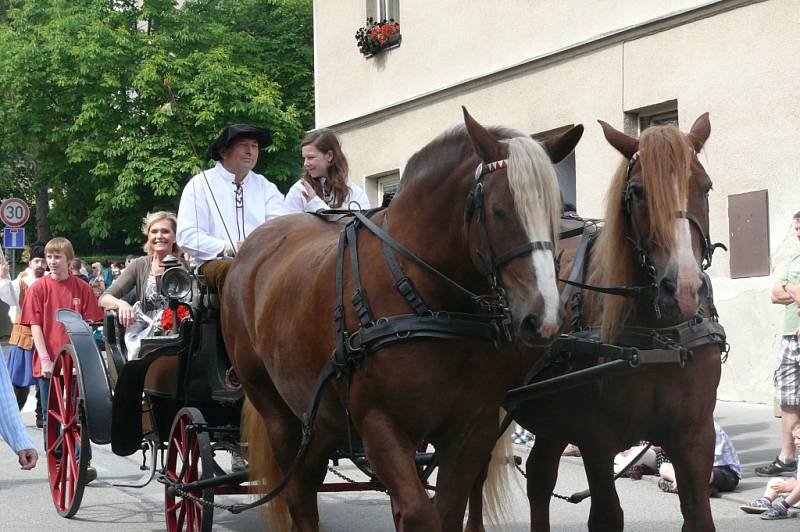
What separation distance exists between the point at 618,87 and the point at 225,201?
7.98m

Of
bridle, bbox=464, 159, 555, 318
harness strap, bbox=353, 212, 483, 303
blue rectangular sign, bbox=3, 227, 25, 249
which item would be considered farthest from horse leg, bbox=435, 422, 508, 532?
blue rectangular sign, bbox=3, 227, 25, 249

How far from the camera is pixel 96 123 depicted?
29.7 m

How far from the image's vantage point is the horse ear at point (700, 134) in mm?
4783

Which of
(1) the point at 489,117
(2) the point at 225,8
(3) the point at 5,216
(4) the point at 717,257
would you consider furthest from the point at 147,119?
(4) the point at 717,257

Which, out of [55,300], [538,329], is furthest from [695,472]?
[55,300]

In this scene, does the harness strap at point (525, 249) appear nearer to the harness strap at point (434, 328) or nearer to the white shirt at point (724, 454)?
the harness strap at point (434, 328)

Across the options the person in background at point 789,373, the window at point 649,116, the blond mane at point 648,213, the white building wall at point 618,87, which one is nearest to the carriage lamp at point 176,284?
the blond mane at point 648,213

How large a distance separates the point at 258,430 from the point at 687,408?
2334 mm

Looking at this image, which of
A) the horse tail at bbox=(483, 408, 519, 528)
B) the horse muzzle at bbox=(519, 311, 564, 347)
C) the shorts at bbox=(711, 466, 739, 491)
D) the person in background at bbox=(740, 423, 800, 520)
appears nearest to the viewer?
the horse muzzle at bbox=(519, 311, 564, 347)

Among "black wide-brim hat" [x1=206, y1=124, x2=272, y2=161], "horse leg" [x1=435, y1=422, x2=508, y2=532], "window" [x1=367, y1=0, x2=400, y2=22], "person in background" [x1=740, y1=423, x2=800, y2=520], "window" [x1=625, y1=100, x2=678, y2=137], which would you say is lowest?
"person in background" [x1=740, y1=423, x2=800, y2=520]

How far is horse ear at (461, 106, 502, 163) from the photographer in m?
4.14

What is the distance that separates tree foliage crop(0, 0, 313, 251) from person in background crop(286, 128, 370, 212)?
70.0 ft

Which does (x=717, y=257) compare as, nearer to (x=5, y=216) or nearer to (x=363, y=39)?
(x=363, y=39)

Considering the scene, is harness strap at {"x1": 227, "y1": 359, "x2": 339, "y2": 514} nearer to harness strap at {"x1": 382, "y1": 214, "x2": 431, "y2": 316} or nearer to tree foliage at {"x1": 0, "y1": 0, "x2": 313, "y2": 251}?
harness strap at {"x1": 382, "y1": 214, "x2": 431, "y2": 316}
